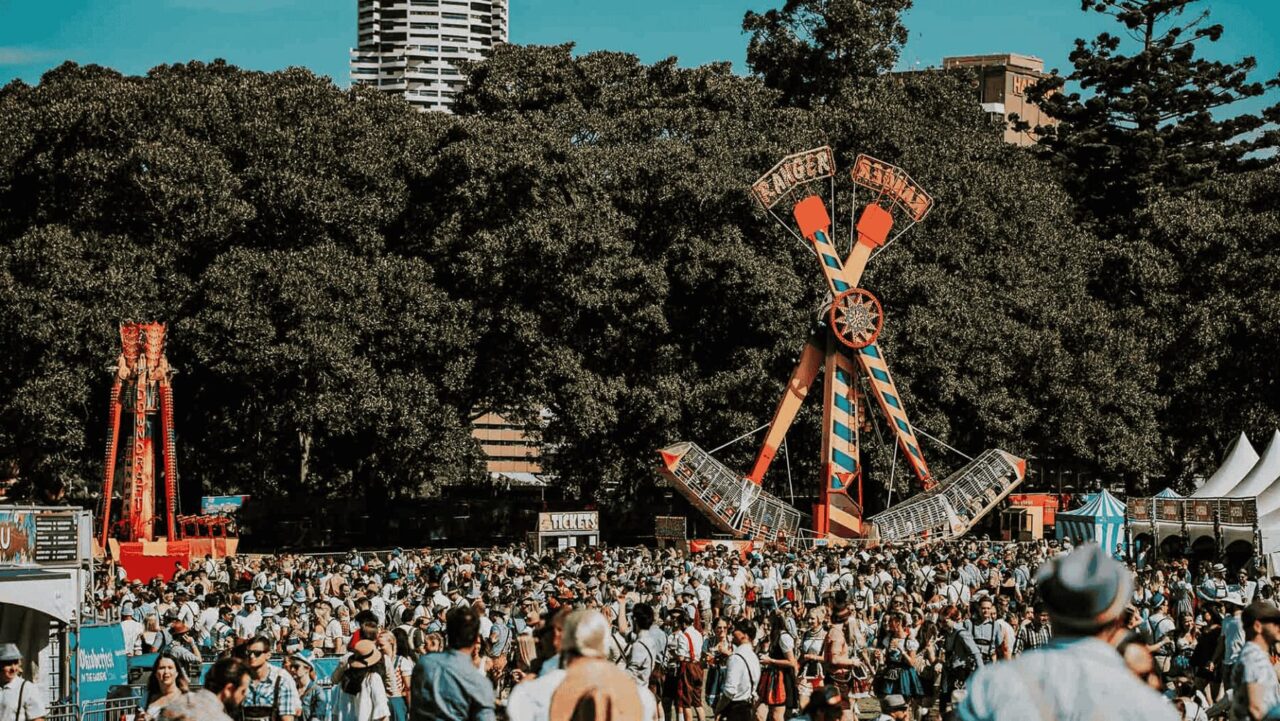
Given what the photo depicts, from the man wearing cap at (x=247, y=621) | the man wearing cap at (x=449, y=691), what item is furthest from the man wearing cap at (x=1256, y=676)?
the man wearing cap at (x=247, y=621)

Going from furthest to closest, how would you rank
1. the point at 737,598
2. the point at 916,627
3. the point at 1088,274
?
the point at 1088,274 < the point at 737,598 < the point at 916,627

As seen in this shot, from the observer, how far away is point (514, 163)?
1502 inches

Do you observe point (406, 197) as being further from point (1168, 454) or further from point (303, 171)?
point (1168, 454)

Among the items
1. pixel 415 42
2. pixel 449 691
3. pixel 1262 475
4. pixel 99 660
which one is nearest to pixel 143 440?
pixel 99 660

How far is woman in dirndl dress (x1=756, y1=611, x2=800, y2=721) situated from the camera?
13922 millimetres

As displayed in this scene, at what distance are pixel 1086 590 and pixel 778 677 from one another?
10.6 metres

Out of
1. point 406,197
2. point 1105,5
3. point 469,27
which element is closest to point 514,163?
point 406,197

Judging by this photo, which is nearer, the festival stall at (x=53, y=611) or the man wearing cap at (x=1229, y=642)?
the man wearing cap at (x=1229, y=642)

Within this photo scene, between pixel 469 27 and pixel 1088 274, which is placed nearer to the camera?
pixel 1088 274

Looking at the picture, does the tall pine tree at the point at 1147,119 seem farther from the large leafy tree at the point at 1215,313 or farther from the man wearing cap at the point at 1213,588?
the man wearing cap at the point at 1213,588

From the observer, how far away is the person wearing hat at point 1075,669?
348 centimetres

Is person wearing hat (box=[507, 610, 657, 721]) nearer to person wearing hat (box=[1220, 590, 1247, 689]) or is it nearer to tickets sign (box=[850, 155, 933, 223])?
person wearing hat (box=[1220, 590, 1247, 689])

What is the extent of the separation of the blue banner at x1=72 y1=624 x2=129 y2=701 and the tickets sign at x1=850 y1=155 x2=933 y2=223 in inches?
965

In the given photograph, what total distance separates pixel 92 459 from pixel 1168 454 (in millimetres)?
26620
